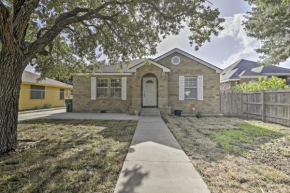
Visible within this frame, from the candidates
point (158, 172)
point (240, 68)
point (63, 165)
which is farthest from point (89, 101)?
point (240, 68)

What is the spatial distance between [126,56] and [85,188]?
7534 millimetres

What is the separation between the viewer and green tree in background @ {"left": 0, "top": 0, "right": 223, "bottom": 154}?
4.03 metres

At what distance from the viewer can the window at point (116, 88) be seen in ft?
44.0

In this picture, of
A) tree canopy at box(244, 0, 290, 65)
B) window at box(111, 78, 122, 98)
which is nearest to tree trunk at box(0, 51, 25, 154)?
window at box(111, 78, 122, 98)

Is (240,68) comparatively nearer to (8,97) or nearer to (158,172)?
(158,172)

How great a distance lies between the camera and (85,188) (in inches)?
101

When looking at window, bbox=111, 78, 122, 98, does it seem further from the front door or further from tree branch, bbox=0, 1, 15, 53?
tree branch, bbox=0, 1, 15, 53

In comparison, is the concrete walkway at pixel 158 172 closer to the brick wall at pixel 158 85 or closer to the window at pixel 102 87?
the brick wall at pixel 158 85

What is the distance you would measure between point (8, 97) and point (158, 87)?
891 cm

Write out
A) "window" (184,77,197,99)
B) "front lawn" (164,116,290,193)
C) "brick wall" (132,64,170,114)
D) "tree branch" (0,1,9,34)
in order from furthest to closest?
1. "window" (184,77,197,99)
2. "brick wall" (132,64,170,114)
3. "tree branch" (0,1,9,34)
4. "front lawn" (164,116,290,193)

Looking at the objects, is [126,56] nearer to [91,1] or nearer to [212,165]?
[91,1]

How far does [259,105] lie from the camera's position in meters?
9.81

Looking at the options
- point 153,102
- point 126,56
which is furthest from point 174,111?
point 126,56

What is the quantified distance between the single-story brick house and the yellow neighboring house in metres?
5.25
